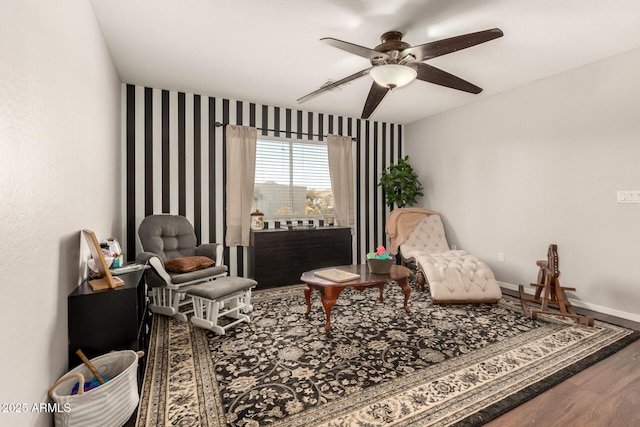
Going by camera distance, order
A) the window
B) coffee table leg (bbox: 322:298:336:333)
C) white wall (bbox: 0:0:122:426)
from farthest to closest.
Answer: the window → coffee table leg (bbox: 322:298:336:333) → white wall (bbox: 0:0:122:426)

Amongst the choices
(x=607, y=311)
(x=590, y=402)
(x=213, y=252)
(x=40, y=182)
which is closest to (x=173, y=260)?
(x=213, y=252)

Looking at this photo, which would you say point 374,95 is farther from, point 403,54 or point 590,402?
point 590,402

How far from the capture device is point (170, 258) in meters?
3.46

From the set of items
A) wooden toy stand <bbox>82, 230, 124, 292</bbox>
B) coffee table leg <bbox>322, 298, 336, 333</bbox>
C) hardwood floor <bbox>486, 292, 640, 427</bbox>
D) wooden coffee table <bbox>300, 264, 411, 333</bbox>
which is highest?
wooden toy stand <bbox>82, 230, 124, 292</bbox>

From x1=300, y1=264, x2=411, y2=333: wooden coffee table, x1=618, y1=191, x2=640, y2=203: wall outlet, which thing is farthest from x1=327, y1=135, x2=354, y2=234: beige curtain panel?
x1=618, y1=191, x2=640, y2=203: wall outlet

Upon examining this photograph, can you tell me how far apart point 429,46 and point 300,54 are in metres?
1.30

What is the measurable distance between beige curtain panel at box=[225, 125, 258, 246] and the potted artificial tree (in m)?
2.19

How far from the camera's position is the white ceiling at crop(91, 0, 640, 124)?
2.28 m

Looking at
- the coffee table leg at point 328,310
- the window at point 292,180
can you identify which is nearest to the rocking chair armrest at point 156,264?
the coffee table leg at point 328,310

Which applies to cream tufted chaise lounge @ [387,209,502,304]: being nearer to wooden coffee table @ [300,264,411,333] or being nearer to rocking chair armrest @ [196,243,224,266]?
wooden coffee table @ [300,264,411,333]

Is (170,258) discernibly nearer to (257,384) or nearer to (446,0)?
(257,384)

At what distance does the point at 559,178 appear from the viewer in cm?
350

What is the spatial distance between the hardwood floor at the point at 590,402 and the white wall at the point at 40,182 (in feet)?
6.88

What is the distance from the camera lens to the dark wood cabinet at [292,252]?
4.14 meters
